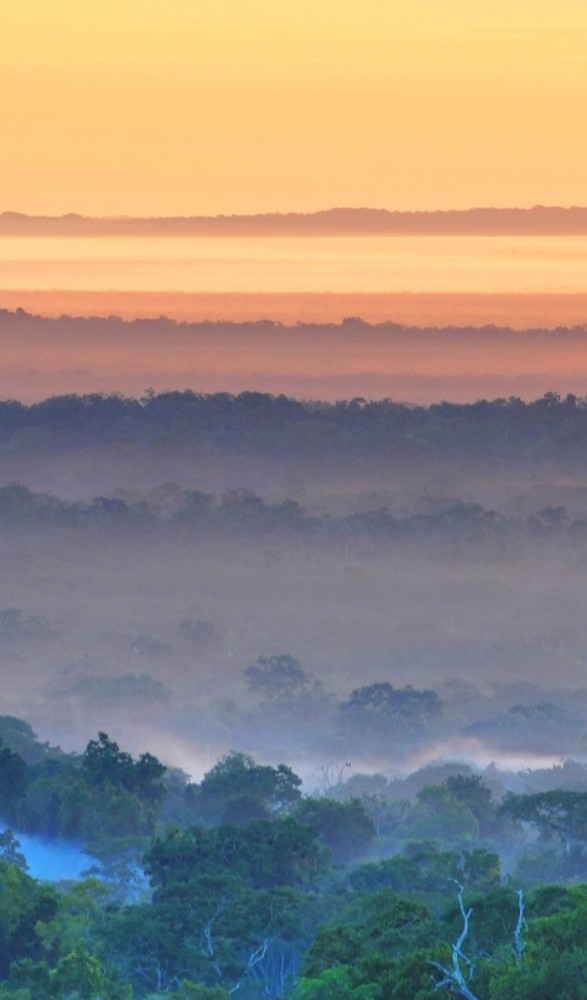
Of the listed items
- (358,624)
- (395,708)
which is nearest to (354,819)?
(395,708)

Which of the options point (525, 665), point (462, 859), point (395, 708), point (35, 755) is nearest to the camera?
point (462, 859)

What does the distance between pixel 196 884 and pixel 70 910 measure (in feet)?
5.99

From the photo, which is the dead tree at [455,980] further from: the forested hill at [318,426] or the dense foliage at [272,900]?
the forested hill at [318,426]

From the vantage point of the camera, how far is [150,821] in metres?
40.2

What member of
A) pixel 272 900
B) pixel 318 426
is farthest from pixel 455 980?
pixel 318 426

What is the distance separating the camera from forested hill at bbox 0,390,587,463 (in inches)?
7410

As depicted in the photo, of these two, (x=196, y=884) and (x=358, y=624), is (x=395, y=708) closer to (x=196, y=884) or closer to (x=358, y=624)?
(x=358, y=624)

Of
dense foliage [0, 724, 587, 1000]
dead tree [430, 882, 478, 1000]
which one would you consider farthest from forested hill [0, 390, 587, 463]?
dead tree [430, 882, 478, 1000]

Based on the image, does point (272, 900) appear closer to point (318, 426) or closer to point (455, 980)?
point (455, 980)

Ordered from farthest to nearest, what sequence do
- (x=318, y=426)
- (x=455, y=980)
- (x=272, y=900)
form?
(x=318, y=426) < (x=272, y=900) < (x=455, y=980)

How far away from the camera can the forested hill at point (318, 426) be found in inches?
7410

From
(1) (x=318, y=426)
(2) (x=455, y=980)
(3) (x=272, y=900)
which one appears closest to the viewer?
(2) (x=455, y=980)

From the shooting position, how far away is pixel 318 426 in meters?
195

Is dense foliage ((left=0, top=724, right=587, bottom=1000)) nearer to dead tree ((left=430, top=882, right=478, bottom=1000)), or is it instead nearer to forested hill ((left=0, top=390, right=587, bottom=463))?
dead tree ((left=430, top=882, right=478, bottom=1000))
